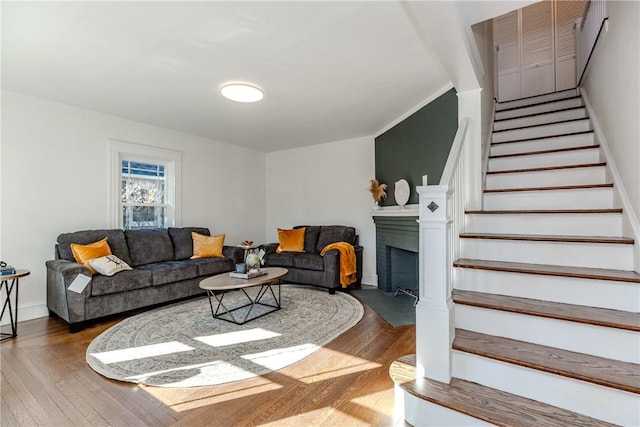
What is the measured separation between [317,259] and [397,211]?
138 cm

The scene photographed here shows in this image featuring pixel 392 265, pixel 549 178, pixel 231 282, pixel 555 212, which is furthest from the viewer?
pixel 392 265

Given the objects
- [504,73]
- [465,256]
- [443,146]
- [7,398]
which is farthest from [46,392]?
[504,73]

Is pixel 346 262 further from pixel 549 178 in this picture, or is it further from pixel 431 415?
pixel 431 415

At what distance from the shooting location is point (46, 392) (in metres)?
1.93

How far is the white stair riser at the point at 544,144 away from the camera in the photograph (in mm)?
2799

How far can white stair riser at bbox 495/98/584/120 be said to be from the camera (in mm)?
3507

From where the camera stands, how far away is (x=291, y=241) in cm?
508

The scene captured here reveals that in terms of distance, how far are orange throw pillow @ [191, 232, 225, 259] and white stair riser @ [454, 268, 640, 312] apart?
11.3ft

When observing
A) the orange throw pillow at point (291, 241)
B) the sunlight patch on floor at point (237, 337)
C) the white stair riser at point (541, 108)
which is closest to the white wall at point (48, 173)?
the orange throw pillow at point (291, 241)

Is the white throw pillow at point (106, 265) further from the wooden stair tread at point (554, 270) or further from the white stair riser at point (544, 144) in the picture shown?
the white stair riser at point (544, 144)

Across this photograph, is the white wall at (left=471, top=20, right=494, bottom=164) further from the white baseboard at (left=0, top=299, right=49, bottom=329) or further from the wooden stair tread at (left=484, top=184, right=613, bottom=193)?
the white baseboard at (left=0, top=299, right=49, bottom=329)

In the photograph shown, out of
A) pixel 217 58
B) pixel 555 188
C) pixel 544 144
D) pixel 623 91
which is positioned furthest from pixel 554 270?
pixel 217 58

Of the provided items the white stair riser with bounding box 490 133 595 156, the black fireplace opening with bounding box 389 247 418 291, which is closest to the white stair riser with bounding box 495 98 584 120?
the white stair riser with bounding box 490 133 595 156

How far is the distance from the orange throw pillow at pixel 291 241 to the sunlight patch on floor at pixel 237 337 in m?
2.17
